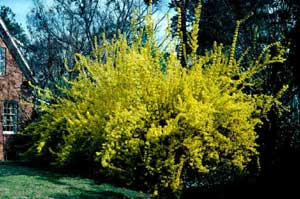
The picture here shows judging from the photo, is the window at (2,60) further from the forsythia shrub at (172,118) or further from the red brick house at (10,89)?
the forsythia shrub at (172,118)

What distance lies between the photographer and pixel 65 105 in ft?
32.5

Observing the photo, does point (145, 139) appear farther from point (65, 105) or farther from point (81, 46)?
point (81, 46)

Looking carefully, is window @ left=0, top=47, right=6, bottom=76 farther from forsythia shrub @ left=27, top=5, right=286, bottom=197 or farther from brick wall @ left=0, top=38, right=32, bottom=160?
forsythia shrub @ left=27, top=5, right=286, bottom=197

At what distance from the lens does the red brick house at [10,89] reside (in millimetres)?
20766

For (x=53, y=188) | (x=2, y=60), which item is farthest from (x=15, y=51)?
(x=53, y=188)

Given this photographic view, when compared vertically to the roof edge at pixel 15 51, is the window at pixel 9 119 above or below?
below

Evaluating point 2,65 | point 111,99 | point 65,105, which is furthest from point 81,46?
point 111,99

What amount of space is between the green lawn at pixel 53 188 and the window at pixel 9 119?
12679 mm

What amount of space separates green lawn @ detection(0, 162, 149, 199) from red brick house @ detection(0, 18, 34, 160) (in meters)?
12.6

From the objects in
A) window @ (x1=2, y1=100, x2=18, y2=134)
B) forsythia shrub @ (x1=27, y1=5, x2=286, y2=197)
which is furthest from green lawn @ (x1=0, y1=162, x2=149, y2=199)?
window @ (x1=2, y1=100, x2=18, y2=134)

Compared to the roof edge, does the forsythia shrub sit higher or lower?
lower

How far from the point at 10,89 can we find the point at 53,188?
15005 mm

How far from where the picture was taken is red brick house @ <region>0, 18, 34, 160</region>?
818 inches

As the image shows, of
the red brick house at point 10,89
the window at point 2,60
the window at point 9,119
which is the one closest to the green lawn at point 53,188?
the red brick house at point 10,89
